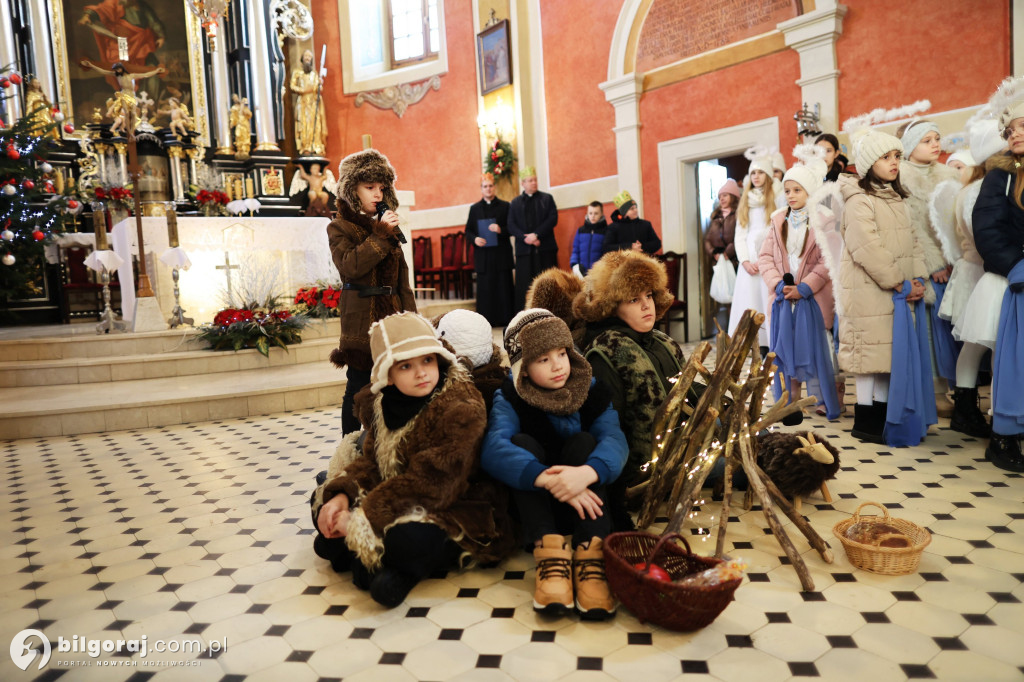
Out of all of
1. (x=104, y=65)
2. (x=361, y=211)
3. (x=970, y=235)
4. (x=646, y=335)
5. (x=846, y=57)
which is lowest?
(x=646, y=335)

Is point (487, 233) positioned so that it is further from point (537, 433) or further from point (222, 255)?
point (537, 433)

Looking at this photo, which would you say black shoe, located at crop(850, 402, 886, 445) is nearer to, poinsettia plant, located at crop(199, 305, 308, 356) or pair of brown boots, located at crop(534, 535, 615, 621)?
pair of brown boots, located at crop(534, 535, 615, 621)

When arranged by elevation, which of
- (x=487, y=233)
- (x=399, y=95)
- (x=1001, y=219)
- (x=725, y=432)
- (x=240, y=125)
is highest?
(x=399, y=95)

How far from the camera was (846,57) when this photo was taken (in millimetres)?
6656

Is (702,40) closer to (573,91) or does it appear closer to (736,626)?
(573,91)

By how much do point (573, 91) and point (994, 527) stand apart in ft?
26.4

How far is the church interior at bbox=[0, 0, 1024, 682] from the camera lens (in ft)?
7.12

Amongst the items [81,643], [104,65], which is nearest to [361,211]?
[81,643]

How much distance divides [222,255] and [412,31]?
653 cm

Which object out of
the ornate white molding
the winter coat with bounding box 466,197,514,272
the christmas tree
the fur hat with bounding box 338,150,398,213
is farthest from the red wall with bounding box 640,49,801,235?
the christmas tree

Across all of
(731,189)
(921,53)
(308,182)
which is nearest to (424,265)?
(308,182)

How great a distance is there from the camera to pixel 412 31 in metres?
12.3

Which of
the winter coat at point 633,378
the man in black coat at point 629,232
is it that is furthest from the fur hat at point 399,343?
the man in black coat at point 629,232

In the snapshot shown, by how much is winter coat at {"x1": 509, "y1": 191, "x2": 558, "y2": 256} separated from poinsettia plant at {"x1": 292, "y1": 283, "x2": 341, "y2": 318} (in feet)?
8.05
